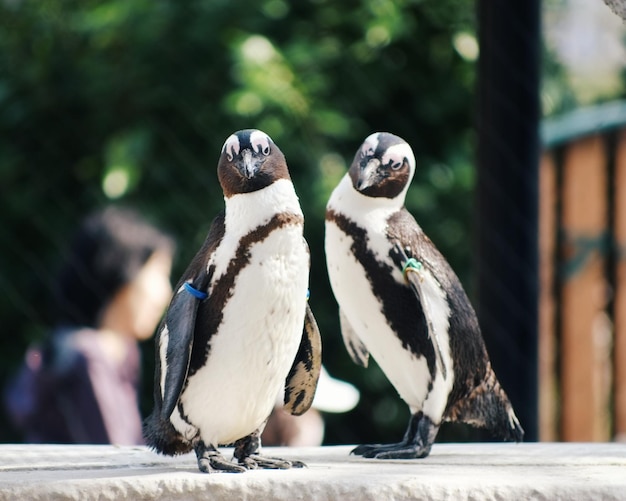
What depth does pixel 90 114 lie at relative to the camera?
2205 millimetres

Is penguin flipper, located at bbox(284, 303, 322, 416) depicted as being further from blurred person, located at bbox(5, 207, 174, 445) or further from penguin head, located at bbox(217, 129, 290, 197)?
blurred person, located at bbox(5, 207, 174, 445)

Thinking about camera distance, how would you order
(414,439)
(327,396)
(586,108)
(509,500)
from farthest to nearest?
1. (586,108)
2. (327,396)
3. (414,439)
4. (509,500)

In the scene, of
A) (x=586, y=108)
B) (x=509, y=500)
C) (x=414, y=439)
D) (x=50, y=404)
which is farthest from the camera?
(x=586, y=108)

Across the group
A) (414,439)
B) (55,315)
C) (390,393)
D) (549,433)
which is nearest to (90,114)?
(55,315)

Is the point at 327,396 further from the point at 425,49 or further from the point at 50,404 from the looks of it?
the point at 425,49

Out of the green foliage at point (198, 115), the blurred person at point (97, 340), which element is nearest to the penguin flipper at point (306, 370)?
the blurred person at point (97, 340)

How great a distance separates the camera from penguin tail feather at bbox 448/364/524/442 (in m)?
1.20

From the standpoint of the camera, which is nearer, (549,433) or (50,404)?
(50,404)

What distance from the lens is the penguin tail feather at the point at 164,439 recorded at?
3.55 feet

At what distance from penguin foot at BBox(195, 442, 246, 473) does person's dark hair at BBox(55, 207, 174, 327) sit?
2.33ft

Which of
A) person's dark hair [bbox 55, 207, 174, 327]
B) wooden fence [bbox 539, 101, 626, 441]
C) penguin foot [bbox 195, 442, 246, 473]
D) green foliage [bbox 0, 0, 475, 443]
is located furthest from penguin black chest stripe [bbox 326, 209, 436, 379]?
wooden fence [bbox 539, 101, 626, 441]

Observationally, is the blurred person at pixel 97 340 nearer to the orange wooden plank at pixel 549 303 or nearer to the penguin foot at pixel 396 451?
the penguin foot at pixel 396 451

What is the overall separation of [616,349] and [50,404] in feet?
3.35

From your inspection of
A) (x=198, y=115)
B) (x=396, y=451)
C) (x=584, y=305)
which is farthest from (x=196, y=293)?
(x=584, y=305)
